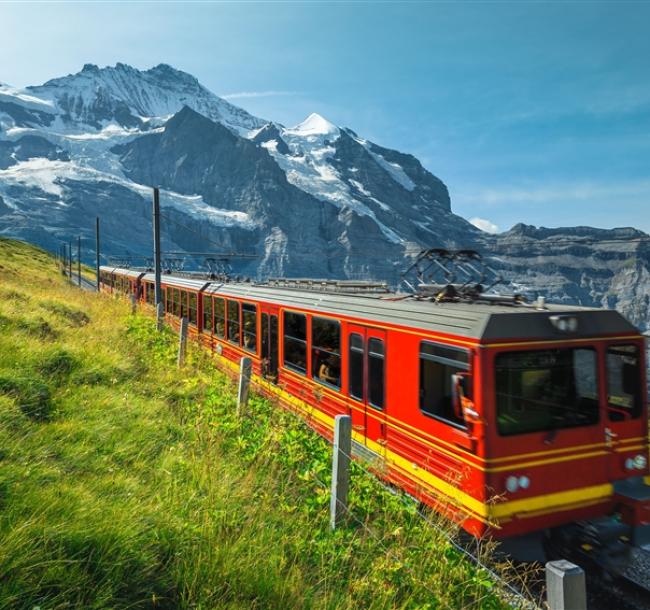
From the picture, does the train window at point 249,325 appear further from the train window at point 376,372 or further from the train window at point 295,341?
the train window at point 376,372

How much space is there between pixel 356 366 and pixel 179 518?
458 cm

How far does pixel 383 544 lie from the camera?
14.0 feet

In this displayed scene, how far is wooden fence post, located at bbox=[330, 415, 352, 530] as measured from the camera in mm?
4625

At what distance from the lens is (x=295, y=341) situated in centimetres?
1030

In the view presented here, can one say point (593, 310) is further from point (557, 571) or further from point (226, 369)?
point (226, 369)

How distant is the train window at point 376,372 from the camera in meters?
7.29

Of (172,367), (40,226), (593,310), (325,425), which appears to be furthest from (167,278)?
(40,226)

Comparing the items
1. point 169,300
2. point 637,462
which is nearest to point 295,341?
point 637,462

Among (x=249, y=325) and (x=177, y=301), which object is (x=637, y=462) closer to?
(x=249, y=325)

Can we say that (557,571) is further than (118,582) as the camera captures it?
No

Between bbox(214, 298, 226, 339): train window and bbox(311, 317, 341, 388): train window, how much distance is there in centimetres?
618

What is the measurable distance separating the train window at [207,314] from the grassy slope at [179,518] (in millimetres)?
8941

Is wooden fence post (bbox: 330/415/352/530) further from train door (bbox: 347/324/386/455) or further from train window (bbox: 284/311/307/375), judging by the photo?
train window (bbox: 284/311/307/375)

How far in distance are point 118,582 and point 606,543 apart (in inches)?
209
